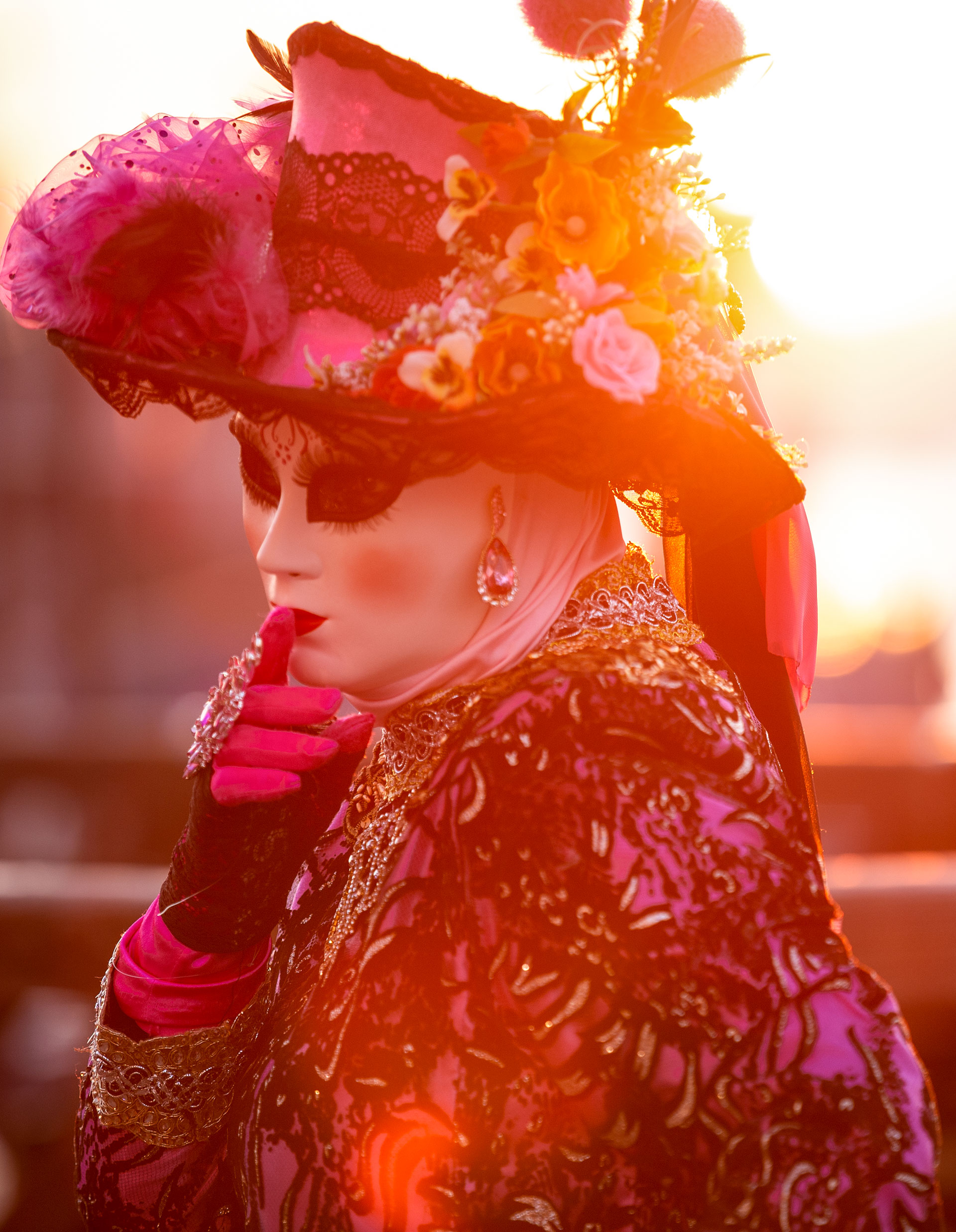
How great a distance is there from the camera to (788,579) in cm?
189

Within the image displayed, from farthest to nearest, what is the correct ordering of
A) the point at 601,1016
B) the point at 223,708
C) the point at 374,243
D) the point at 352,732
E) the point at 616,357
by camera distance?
the point at 352,732
the point at 223,708
the point at 374,243
the point at 616,357
the point at 601,1016

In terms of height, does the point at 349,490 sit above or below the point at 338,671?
above

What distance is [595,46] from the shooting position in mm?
1649

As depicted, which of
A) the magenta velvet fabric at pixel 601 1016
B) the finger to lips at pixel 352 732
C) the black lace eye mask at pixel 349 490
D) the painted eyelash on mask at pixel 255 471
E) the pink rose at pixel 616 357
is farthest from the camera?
the finger to lips at pixel 352 732

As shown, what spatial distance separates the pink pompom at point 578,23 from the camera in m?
1.65

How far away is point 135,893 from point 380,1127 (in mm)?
3021

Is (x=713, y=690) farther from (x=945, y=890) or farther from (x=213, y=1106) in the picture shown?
(x=945, y=890)

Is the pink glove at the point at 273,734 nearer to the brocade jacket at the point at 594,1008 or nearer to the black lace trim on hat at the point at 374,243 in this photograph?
the brocade jacket at the point at 594,1008

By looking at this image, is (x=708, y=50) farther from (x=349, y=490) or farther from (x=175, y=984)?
(x=175, y=984)

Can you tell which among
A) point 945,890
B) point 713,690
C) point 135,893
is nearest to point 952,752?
point 945,890

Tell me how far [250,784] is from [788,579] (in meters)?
0.94

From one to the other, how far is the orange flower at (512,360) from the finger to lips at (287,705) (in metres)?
0.52

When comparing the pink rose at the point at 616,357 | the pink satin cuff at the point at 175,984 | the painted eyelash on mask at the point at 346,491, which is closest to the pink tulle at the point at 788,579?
the pink rose at the point at 616,357

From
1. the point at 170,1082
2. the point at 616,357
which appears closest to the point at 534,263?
the point at 616,357
